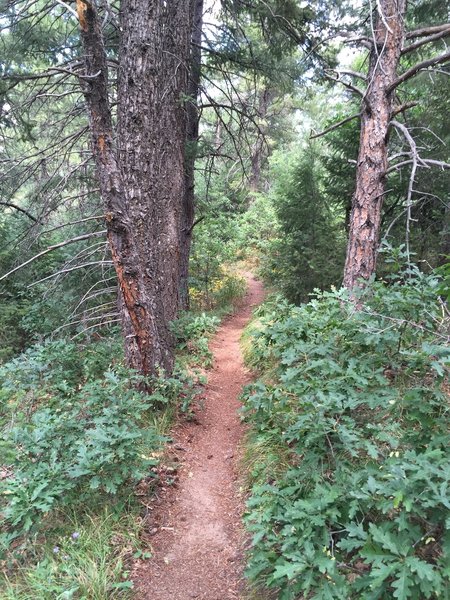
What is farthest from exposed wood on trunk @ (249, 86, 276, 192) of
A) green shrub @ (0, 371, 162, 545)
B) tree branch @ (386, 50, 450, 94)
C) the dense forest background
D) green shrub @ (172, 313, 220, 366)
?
green shrub @ (0, 371, 162, 545)

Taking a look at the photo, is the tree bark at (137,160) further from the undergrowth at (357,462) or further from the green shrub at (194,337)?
the undergrowth at (357,462)

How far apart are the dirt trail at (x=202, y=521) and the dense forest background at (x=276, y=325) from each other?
27cm

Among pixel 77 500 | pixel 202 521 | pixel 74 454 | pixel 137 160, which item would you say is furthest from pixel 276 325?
pixel 137 160

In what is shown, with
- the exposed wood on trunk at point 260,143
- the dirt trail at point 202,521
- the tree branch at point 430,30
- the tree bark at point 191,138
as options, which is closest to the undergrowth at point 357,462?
the dirt trail at point 202,521

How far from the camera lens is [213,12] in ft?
25.0

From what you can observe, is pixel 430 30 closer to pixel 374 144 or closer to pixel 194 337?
pixel 374 144

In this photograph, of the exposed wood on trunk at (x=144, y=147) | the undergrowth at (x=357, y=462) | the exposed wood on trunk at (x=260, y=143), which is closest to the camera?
the undergrowth at (x=357, y=462)

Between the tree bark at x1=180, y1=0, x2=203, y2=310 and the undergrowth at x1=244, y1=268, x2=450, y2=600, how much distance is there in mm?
4230

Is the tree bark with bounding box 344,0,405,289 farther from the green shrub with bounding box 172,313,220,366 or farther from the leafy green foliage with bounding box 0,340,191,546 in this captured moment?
the leafy green foliage with bounding box 0,340,191,546

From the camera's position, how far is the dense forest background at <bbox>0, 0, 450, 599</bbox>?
2.07m

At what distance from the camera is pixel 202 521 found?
3191mm

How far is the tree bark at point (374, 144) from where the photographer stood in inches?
184

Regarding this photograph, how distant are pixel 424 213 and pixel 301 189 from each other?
2.34 m

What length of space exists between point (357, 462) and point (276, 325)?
4.83 feet
